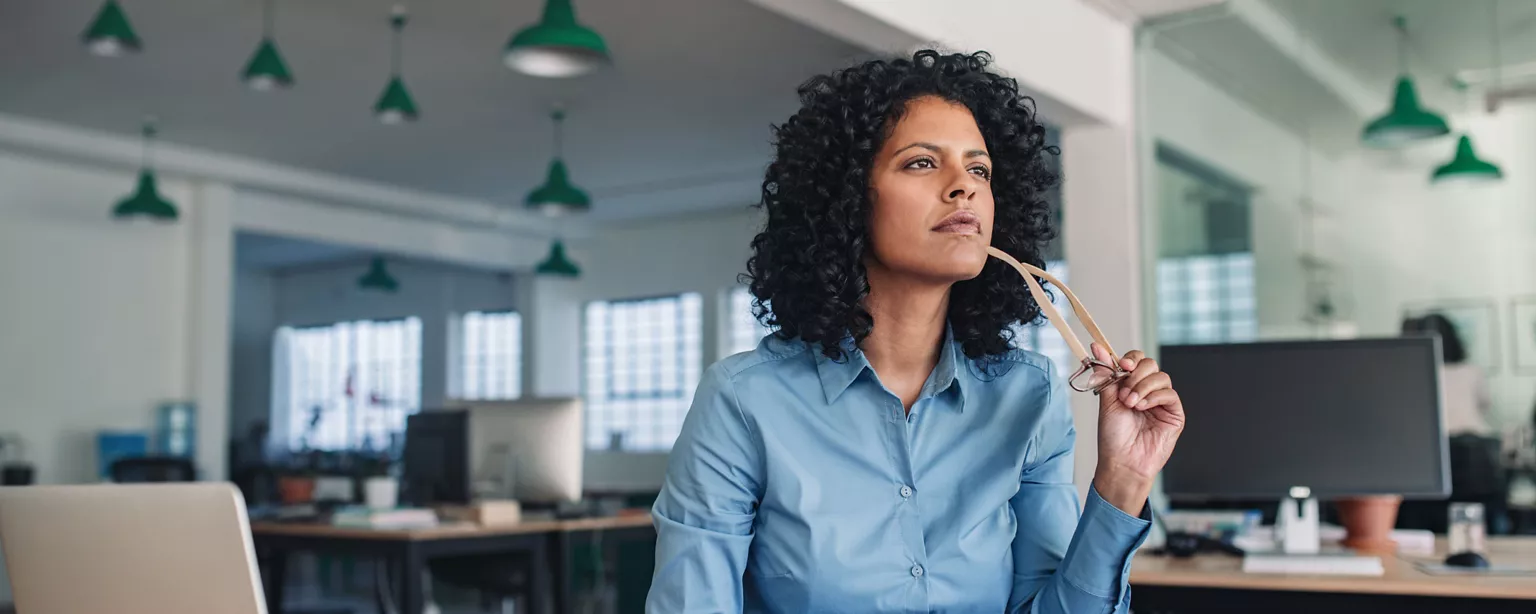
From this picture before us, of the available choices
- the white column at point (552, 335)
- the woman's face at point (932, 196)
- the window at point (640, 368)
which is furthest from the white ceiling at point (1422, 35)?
the white column at point (552, 335)

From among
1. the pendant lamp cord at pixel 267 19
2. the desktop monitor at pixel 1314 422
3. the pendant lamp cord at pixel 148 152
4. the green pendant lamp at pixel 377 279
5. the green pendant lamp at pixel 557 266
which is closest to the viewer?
the desktop monitor at pixel 1314 422

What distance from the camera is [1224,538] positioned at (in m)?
3.12

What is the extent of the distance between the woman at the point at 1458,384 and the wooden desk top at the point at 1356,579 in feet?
4.95

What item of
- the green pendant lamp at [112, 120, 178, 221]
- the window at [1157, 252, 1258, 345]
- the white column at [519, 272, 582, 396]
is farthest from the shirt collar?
the white column at [519, 272, 582, 396]

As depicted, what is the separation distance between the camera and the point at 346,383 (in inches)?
596

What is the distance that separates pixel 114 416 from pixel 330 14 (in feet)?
13.9

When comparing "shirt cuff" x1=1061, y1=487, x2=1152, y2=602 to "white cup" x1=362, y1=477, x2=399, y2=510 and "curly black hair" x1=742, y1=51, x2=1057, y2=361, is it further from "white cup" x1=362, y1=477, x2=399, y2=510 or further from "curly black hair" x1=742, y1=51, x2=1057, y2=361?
"white cup" x1=362, y1=477, x2=399, y2=510

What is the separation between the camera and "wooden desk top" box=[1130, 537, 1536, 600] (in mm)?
2330

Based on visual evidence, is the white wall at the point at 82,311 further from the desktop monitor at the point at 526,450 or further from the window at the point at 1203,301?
the window at the point at 1203,301

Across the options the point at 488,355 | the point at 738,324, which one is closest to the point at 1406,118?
the point at 738,324

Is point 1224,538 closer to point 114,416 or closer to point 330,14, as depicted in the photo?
point 330,14

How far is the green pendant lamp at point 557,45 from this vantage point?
4.43m

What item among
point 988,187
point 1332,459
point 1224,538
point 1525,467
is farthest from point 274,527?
point 1525,467

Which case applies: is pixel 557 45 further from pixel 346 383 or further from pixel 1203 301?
pixel 346 383
